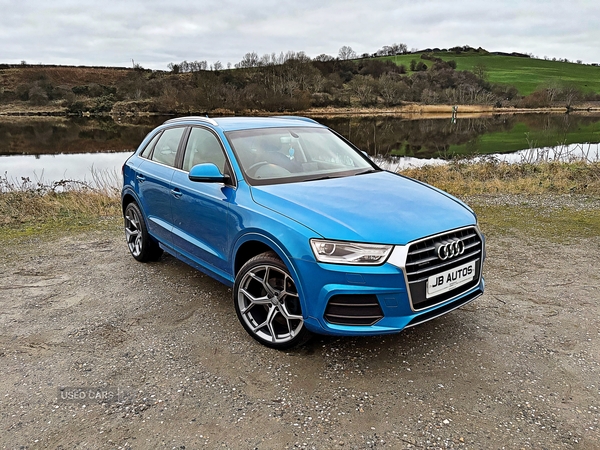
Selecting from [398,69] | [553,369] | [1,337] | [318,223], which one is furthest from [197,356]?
[398,69]

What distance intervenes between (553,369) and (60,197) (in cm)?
1108

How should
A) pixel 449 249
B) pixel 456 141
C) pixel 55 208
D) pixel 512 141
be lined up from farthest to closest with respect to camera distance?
1. pixel 456 141
2. pixel 512 141
3. pixel 55 208
4. pixel 449 249

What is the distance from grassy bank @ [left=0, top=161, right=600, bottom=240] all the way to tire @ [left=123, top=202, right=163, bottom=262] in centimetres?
207

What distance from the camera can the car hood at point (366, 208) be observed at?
2.91 metres

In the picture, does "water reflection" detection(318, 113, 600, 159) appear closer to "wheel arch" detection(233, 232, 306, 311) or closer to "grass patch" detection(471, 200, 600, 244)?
"grass patch" detection(471, 200, 600, 244)

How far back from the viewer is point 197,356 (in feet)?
11.0

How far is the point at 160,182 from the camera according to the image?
184 inches

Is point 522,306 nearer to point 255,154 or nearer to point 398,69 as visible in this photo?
point 255,154

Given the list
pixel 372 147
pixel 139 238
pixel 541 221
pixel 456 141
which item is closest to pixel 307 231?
pixel 139 238

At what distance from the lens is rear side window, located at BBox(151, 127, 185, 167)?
4.70 m

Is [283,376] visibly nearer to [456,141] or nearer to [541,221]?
[541,221]

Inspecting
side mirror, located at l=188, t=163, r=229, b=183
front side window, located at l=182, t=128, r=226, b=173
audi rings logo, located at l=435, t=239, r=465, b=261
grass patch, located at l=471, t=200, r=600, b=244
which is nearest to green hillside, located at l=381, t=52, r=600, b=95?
grass patch, located at l=471, t=200, r=600, b=244

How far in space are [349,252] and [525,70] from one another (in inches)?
3893

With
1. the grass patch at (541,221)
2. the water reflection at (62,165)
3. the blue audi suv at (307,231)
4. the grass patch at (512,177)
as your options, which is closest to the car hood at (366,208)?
the blue audi suv at (307,231)
